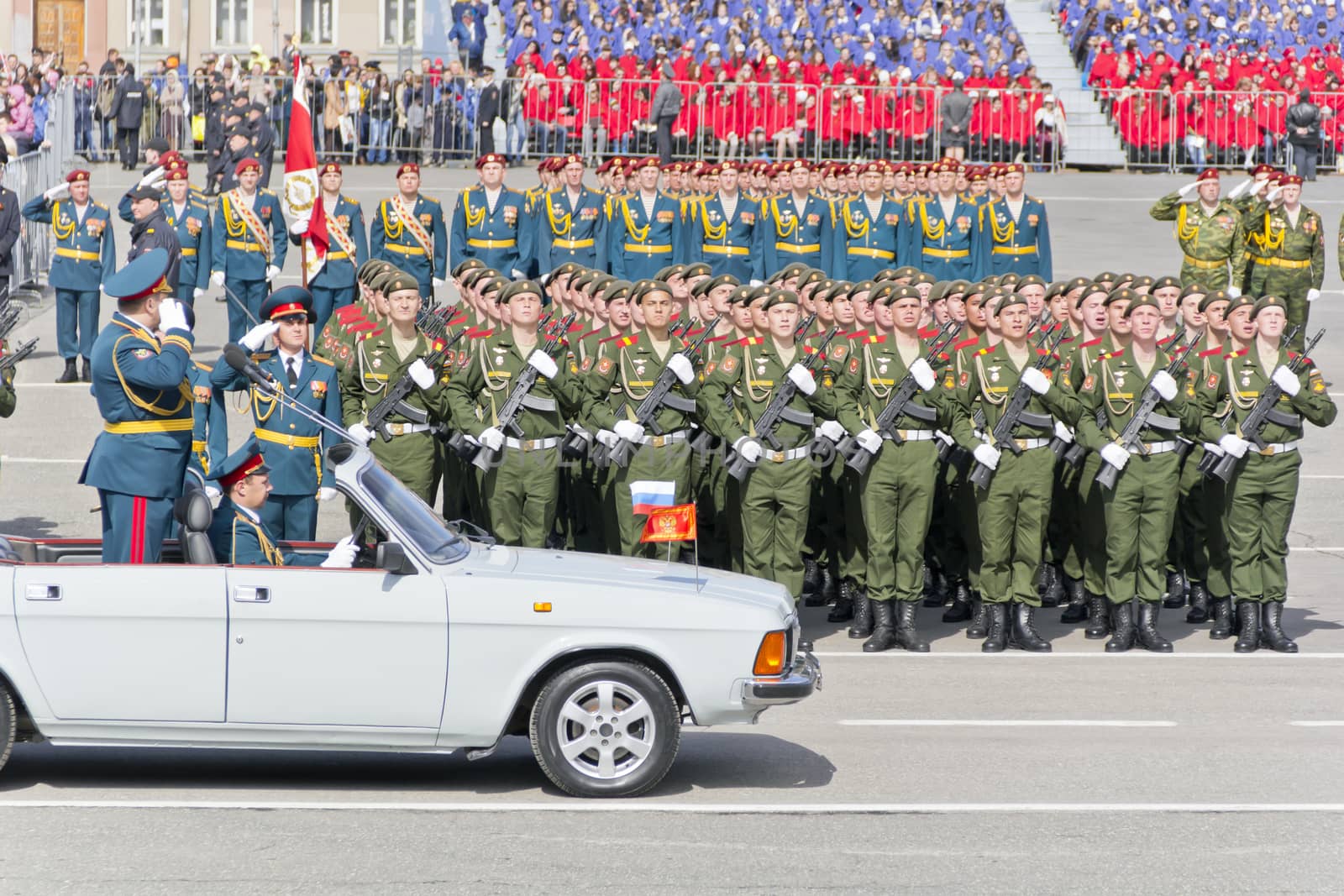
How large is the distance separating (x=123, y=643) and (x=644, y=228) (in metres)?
11.9

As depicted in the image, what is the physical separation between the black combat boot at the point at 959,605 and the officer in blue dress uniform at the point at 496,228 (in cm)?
709

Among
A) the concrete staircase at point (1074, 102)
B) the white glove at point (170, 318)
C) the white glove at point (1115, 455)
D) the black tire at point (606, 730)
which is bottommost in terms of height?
the black tire at point (606, 730)

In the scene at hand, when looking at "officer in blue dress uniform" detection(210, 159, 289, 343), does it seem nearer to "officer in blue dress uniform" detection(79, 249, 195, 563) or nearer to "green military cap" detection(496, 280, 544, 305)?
"green military cap" detection(496, 280, 544, 305)

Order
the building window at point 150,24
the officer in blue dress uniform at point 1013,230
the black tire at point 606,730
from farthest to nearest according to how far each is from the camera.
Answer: the building window at point 150,24, the officer in blue dress uniform at point 1013,230, the black tire at point 606,730

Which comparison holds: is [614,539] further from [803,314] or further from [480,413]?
[803,314]

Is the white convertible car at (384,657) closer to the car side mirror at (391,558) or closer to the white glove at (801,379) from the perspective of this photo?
the car side mirror at (391,558)

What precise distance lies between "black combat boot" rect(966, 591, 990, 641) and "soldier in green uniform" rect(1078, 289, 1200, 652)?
0.70m

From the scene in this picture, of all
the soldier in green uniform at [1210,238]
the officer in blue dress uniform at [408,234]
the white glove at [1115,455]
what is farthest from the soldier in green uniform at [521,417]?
the soldier in green uniform at [1210,238]

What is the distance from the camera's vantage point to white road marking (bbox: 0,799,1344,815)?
816cm

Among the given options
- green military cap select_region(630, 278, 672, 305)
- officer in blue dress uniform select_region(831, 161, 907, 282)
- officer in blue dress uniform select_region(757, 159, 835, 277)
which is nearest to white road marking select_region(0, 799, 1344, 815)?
green military cap select_region(630, 278, 672, 305)

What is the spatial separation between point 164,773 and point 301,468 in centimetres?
274

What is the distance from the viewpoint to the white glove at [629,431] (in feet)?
38.8

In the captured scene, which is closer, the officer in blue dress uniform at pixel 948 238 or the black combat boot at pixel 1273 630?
the black combat boot at pixel 1273 630

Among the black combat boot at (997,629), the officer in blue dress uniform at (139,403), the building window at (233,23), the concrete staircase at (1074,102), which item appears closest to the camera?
the officer in blue dress uniform at (139,403)
